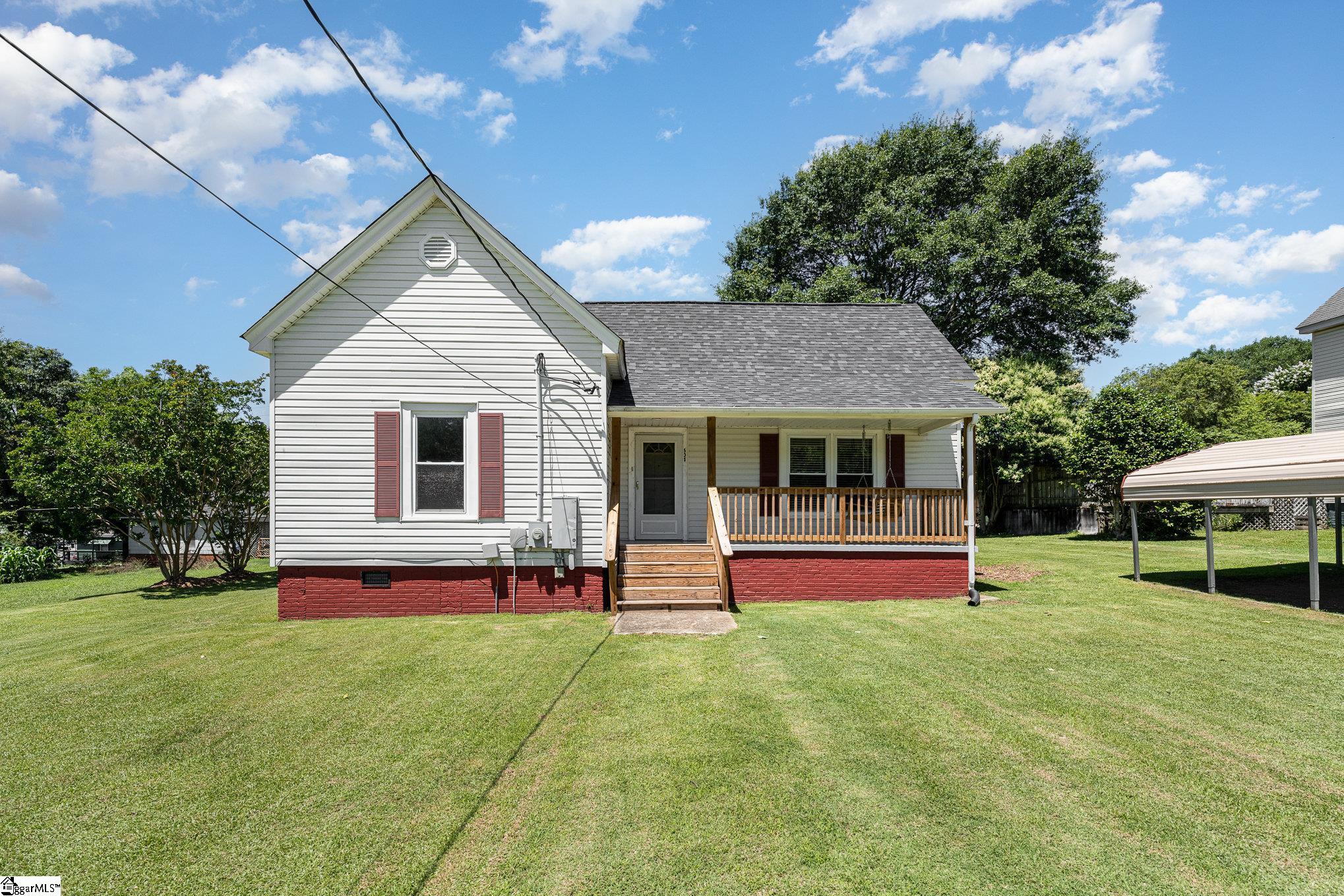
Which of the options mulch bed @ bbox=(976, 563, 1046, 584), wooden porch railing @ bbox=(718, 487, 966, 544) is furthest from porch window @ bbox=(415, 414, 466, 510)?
mulch bed @ bbox=(976, 563, 1046, 584)

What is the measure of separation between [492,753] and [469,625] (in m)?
4.81

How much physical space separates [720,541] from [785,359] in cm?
464

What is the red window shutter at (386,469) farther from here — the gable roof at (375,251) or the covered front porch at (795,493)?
the covered front porch at (795,493)

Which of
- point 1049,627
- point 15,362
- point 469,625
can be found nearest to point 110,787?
point 469,625

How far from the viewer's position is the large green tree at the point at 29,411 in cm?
1738

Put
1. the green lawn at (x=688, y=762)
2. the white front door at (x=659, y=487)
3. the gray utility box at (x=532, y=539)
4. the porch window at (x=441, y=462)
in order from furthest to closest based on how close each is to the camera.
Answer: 1. the white front door at (x=659, y=487)
2. the porch window at (x=441, y=462)
3. the gray utility box at (x=532, y=539)
4. the green lawn at (x=688, y=762)

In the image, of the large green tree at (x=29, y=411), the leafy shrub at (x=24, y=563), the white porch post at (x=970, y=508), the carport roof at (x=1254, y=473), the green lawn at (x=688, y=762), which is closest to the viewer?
the green lawn at (x=688, y=762)

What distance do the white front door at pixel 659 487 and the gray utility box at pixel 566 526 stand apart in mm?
2924

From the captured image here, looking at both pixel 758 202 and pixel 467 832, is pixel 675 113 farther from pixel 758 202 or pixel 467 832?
pixel 758 202

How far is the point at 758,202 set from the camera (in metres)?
33.0

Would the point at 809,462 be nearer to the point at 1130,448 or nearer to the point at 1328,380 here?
the point at 1130,448

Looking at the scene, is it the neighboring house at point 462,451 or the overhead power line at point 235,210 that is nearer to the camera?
the overhead power line at point 235,210

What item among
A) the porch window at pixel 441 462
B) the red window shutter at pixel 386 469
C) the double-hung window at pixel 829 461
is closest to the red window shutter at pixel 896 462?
the double-hung window at pixel 829 461

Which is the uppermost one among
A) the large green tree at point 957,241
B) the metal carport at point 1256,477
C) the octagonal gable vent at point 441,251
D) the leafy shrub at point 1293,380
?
the large green tree at point 957,241
